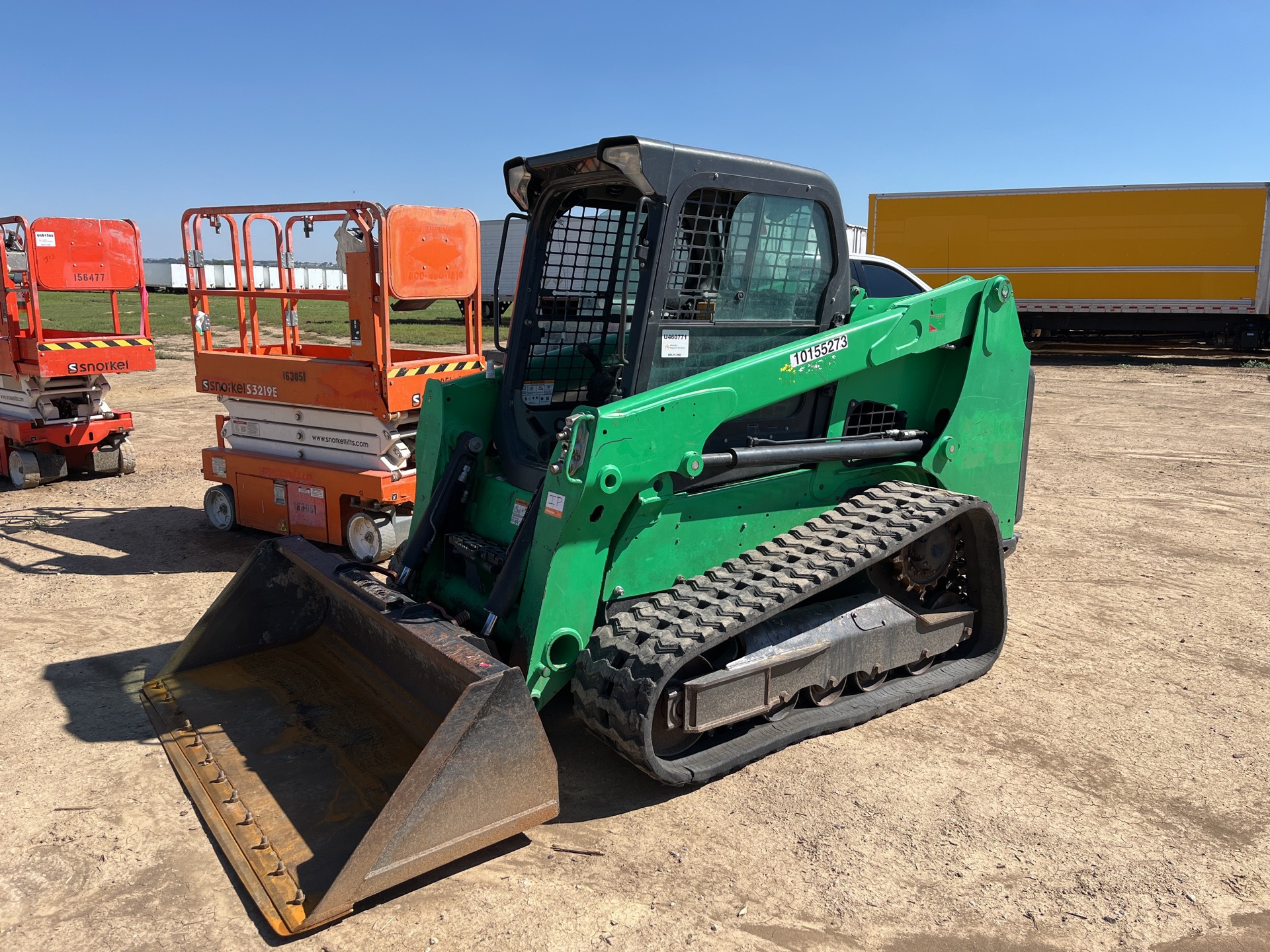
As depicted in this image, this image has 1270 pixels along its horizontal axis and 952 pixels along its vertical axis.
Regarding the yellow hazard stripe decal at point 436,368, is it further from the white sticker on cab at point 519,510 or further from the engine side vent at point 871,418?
the engine side vent at point 871,418

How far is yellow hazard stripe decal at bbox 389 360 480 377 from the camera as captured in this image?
22.5ft

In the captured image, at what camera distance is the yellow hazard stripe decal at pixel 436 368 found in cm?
686

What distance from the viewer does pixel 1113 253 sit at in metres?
20.4

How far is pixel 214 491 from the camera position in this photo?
8031mm

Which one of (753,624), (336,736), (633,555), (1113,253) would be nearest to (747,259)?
(633,555)

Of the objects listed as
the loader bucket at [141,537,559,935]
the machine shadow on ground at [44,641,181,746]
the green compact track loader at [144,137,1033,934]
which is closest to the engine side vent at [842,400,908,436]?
the green compact track loader at [144,137,1033,934]

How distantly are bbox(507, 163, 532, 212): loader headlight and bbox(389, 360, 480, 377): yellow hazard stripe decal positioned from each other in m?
2.24

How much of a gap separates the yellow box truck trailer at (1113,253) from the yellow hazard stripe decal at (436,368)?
16.4 meters

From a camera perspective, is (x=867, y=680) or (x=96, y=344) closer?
(x=867, y=680)

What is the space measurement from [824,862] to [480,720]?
1.33 meters

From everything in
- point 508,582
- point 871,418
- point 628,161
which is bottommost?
point 508,582

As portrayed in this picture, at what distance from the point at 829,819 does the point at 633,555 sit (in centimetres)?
127

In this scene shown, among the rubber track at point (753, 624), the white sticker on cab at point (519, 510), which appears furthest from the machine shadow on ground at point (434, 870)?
the white sticker on cab at point (519, 510)

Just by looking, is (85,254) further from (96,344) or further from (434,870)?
(434,870)
